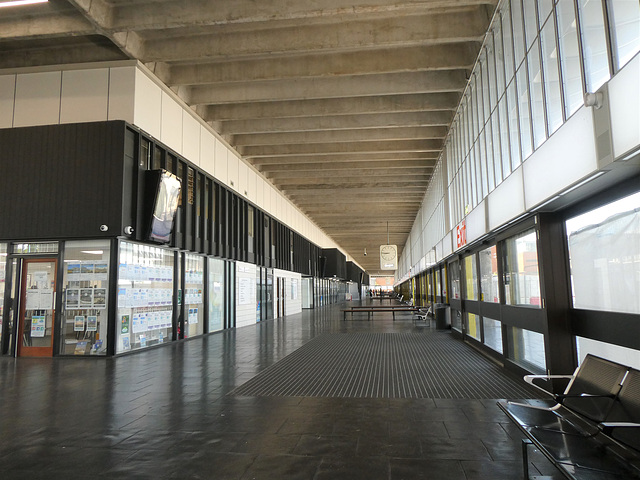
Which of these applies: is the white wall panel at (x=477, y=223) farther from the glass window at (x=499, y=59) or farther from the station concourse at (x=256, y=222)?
the glass window at (x=499, y=59)

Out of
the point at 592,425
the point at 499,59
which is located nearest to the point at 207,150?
the point at 499,59

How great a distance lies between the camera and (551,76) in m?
5.15

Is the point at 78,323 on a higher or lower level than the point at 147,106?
lower

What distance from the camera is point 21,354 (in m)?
8.88

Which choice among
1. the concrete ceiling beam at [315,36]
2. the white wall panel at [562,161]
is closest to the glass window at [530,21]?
the white wall panel at [562,161]

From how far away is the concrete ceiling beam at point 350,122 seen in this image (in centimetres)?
1309

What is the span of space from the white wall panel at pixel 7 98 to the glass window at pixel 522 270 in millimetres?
10379

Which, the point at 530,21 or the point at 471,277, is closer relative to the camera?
the point at 530,21

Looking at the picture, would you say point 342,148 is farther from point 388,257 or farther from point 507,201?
point 388,257

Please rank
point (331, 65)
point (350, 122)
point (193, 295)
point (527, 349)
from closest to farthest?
1. point (527, 349)
2. point (331, 65)
3. point (193, 295)
4. point (350, 122)

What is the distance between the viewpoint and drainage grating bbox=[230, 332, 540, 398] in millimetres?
5574

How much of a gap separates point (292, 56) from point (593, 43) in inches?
286

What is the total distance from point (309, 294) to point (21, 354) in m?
22.5

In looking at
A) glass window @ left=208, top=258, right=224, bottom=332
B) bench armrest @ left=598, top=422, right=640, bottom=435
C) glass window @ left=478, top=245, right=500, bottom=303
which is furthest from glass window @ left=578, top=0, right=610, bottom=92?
glass window @ left=208, top=258, right=224, bottom=332
